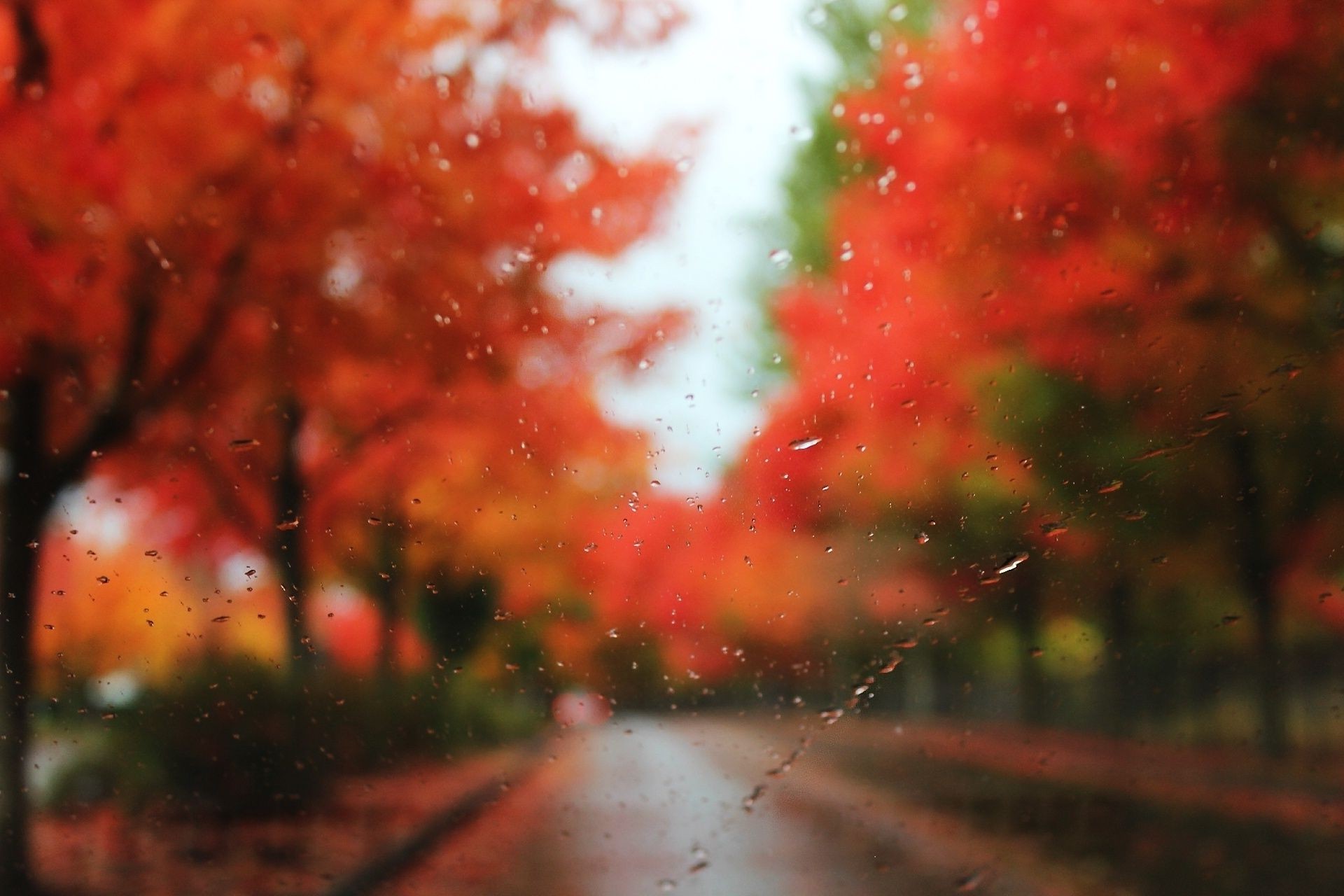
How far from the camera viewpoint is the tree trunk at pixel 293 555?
12.4 ft

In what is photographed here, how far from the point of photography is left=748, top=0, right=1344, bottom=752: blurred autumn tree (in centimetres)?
384

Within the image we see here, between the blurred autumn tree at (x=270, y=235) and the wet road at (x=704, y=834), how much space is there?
3.61ft

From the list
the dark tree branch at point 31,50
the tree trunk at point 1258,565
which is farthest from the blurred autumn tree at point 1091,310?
the dark tree branch at point 31,50

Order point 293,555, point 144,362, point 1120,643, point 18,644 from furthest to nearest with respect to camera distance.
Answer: point 144,362 < point 1120,643 < point 293,555 < point 18,644

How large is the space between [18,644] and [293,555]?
2.75ft

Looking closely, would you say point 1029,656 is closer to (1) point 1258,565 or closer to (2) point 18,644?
(1) point 1258,565

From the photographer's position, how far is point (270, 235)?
4762 millimetres

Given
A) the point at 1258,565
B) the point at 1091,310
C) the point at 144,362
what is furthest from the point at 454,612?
the point at 1258,565

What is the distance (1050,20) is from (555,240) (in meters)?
2.21

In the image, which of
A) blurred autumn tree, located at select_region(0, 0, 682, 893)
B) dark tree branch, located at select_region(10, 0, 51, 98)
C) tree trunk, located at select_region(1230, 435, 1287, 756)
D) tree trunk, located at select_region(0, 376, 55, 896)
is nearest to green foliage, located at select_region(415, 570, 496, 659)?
blurred autumn tree, located at select_region(0, 0, 682, 893)

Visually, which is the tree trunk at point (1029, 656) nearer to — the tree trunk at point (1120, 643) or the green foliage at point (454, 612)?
the tree trunk at point (1120, 643)

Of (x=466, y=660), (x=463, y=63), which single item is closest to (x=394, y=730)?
(x=466, y=660)

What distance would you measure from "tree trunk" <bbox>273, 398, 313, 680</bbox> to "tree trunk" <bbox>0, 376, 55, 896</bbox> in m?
0.75

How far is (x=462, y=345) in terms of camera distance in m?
4.23
